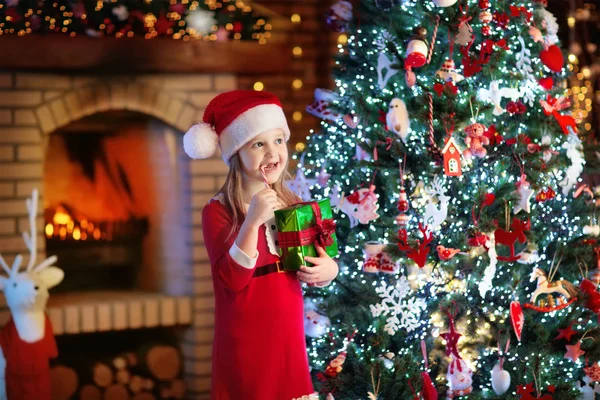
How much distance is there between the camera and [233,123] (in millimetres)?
2348

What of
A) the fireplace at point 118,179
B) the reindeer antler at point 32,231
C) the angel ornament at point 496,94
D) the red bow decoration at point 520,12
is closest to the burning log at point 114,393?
the fireplace at point 118,179

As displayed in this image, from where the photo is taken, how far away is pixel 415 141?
305cm

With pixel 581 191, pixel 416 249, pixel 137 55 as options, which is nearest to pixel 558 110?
pixel 581 191

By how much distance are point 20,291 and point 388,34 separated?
1.70m

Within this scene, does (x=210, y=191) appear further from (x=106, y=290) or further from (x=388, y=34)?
(x=388, y=34)

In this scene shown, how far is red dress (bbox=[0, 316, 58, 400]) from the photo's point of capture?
3527mm

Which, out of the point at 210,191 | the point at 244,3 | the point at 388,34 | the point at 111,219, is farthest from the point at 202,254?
the point at 388,34

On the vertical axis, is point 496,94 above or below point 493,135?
above

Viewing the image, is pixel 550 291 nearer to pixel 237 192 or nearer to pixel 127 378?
pixel 237 192

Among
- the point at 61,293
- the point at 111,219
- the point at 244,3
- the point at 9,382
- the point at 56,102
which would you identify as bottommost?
the point at 9,382

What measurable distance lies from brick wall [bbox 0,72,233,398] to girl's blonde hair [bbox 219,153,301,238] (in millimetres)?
1621

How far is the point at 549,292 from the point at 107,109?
199cm

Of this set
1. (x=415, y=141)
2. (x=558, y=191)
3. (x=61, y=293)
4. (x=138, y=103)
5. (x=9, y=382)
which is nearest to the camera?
(x=415, y=141)

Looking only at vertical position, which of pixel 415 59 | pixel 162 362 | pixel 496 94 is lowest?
pixel 162 362
